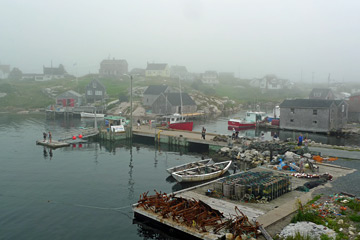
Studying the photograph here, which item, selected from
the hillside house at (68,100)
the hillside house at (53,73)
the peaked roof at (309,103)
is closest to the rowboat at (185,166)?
the peaked roof at (309,103)

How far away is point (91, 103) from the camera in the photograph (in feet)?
354

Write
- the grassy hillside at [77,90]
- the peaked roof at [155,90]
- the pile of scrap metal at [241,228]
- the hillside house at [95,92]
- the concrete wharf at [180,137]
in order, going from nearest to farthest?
the pile of scrap metal at [241,228], the concrete wharf at [180,137], the peaked roof at [155,90], the hillside house at [95,92], the grassy hillside at [77,90]

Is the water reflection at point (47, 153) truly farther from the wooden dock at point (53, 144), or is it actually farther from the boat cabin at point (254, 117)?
the boat cabin at point (254, 117)

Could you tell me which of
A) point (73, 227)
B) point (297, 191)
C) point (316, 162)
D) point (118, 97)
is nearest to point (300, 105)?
point (316, 162)

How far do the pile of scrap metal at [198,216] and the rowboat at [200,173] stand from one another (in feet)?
27.9

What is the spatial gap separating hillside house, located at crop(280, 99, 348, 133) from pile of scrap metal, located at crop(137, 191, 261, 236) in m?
46.8

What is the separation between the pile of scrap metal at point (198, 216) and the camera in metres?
16.9

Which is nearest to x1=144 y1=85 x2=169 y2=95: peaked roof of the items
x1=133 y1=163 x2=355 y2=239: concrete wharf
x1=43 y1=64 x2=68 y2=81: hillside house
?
x1=133 y1=163 x2=355 y2=239: concrete wharf

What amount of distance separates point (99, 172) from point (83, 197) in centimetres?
767

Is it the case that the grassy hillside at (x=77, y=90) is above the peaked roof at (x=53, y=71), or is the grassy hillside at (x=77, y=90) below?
below

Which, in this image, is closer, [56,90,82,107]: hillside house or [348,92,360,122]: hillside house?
[348,92,360,122]: hillside house

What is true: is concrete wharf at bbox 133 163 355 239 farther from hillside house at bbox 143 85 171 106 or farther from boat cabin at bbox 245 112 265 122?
hillside house at bbox 143 85 171 106

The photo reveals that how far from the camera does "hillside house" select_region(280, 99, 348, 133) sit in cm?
5966

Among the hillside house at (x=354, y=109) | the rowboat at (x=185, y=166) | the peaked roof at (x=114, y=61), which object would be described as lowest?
the rowboat at (x=185, y=166)
